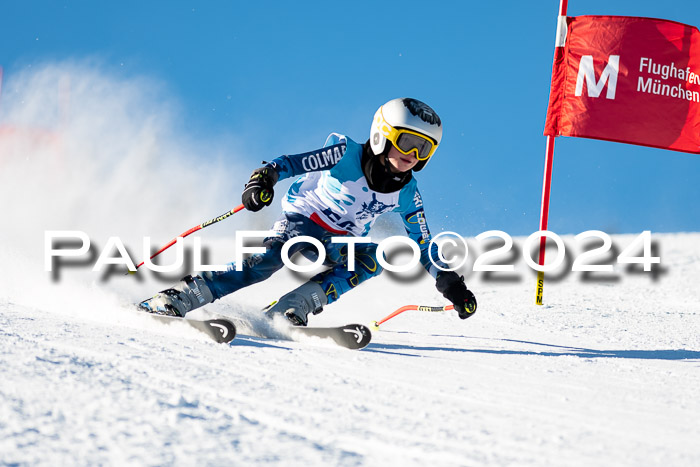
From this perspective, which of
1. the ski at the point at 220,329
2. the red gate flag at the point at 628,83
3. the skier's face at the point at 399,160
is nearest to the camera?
the ski at the point at 220,329

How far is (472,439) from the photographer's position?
1550 mm

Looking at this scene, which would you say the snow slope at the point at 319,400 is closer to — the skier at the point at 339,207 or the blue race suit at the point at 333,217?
the skier at the point at 339,207

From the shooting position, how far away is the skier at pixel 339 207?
366 centimetres

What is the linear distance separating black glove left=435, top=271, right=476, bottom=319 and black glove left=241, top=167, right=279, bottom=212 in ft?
3.96

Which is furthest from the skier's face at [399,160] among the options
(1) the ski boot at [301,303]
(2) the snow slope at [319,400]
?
(2) the snow slope at [319,400]

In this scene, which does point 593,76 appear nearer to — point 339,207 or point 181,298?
point 339,207

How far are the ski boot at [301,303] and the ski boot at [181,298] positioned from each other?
0.39 m

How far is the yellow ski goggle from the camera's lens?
375 cm

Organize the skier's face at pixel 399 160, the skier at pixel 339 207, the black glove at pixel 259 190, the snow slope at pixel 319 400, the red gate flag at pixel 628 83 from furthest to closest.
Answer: the red gate flag at pixel 628 83
the skier's face at pixel 399 160
the skier at pixel 339 207
the black glove at pixel 259 190
the snow slope at pixel 319 400

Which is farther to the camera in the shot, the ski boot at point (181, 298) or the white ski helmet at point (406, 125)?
the white ski helmet at point (406, 125)

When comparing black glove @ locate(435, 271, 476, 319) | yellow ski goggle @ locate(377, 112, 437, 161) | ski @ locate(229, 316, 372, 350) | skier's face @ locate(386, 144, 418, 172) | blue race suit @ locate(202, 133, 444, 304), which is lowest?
ski @ locate(229, 316, 372, 350)

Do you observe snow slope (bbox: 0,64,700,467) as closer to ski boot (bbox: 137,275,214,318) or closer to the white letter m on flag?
ski boot (bbox: 137,275,214,318)

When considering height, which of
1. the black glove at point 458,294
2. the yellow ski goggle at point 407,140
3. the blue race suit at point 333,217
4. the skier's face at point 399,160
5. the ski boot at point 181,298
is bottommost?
the ski boot at point 181,298

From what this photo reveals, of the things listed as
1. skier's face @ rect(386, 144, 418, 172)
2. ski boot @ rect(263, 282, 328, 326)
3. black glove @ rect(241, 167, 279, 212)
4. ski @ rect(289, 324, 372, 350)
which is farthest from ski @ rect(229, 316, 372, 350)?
skier's face @ rect(386, 144, 418, 172)
